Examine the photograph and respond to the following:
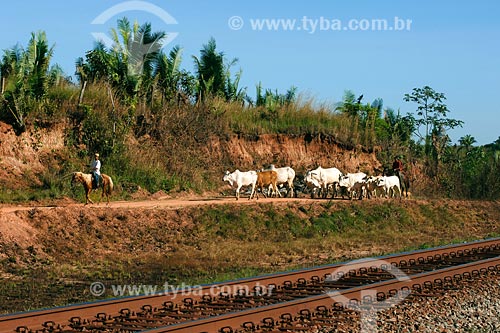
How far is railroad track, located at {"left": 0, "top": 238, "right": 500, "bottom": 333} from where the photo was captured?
942 centimetres

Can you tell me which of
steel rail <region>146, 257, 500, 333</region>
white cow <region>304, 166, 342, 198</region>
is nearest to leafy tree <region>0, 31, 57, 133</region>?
white cow <region>304, 166, 342, 198</region>

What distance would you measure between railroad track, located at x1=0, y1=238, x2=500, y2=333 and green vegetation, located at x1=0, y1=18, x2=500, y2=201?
45.8 ft

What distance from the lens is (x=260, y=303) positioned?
1148 cm

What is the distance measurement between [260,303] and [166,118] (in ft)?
72.2

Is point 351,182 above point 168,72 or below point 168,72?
below

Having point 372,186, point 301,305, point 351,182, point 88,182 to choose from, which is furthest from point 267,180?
point 301,305

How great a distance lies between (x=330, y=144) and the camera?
1487 inches

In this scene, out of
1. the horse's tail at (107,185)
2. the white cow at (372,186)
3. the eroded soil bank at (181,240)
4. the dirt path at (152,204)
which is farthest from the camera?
the white cow at (372,186)

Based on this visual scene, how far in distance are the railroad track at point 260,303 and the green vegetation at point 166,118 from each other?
1396 centimetres

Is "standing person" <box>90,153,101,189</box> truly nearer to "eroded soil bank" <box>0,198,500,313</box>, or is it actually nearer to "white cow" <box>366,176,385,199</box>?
"eroded soil bank" <box>0,198,500,313</box>

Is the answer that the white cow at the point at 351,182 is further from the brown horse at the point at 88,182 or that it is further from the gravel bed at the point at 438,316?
the gravel bed at the point at 438,316

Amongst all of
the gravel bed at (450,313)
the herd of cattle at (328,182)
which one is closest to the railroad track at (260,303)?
the gravel bed at (450,313)

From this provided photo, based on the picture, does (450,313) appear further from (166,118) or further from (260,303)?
(166,118)

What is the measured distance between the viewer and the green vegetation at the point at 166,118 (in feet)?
93.3
